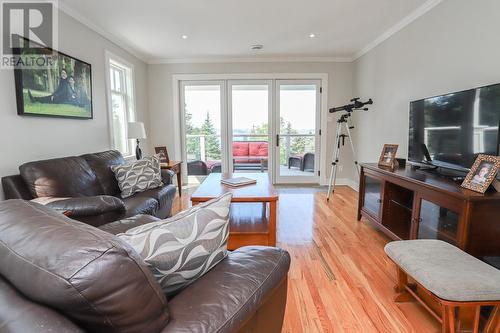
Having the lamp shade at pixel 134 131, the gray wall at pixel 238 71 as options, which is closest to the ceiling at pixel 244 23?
the gray wall at pixel 238 71

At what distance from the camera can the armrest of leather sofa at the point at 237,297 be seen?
2.41ft

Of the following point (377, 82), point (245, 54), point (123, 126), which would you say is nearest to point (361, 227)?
point (377, 82)

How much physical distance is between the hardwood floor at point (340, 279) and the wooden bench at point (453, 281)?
0.21m

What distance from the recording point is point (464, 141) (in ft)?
6.77

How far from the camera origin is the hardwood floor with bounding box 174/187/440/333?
5.20ft

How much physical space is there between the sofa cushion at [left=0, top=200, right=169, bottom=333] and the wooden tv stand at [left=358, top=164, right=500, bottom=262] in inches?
72.6

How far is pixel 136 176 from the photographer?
2.90 m

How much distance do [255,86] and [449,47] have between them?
3161 millimetres

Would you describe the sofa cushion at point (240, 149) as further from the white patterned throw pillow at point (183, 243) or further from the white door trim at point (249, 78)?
the white patterned throw pillow at point (183, 243)

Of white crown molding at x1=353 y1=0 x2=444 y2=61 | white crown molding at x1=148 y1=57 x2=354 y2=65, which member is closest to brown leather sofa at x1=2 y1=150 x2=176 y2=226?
white crown molding at x1=148 y1=57 x2=354 y2=65

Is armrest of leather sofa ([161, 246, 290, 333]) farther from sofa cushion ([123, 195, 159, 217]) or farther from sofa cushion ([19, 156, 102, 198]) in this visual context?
sofa cushion ([19, 156, 102, 198])

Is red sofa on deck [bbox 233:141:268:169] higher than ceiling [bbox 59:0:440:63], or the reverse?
ceiling [bbox 59:0:440:63]

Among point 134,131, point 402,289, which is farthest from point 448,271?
point 134,131

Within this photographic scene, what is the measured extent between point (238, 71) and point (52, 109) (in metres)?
3.16
